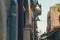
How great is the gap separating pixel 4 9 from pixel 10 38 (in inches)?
29.6

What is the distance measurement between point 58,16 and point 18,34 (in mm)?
26293

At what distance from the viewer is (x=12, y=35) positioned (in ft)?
19.3

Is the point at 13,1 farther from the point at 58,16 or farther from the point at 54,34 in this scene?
the point at 58,16

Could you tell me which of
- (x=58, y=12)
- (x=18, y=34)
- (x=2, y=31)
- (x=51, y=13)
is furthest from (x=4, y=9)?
(x=51, y=13)

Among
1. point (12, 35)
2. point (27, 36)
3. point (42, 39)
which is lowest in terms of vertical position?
point (42, 39)

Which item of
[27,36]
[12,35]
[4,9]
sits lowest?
[27,36]

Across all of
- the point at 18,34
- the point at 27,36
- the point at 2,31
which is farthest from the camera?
the point at 27,36

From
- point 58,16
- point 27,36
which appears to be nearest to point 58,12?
point 58,16

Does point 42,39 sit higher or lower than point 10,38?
lower

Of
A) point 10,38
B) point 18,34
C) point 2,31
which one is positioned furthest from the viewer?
point 18,34

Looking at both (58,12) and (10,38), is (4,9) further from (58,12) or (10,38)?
(58,12)

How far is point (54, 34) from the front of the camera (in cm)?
2539

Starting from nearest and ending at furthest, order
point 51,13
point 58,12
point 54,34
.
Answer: point 54,34 < point 58,12 < point 51,13

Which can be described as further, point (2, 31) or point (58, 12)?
point (58, 12)
